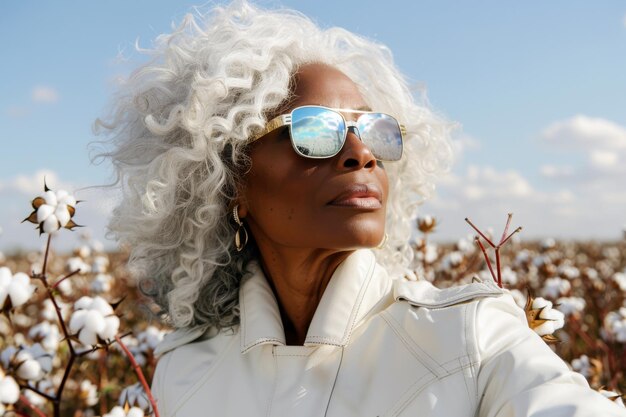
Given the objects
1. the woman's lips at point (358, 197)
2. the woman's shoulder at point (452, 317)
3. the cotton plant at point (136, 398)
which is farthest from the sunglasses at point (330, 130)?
the cotton plant at point (136, 398)

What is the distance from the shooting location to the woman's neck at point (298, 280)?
1978mm

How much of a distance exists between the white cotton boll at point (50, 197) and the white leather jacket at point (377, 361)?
57 cm

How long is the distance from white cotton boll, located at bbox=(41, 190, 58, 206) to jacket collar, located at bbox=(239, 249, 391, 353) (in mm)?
627

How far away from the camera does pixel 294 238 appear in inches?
74.9

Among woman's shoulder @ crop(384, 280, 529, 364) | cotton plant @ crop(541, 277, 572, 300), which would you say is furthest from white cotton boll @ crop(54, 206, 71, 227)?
cotton plant @ crop(541, 277, 572, 300)

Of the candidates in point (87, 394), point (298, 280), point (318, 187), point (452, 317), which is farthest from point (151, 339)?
point (452, 317)

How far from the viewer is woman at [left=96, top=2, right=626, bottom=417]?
1570mm

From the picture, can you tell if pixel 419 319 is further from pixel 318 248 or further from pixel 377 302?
pixel 318 248

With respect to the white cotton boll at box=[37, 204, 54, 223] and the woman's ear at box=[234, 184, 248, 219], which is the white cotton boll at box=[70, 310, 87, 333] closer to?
the white cotton boll at box=[37, 204, 54, 223]

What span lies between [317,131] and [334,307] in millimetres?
469

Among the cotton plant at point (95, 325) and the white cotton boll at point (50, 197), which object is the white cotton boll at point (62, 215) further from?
the cotton plant at point (95, 325)

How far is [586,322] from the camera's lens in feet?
19.4

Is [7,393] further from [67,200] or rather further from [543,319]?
[543,319]

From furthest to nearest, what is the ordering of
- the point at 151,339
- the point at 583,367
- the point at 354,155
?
the point at 583,367, the point at 151,339, the point at 354,155
